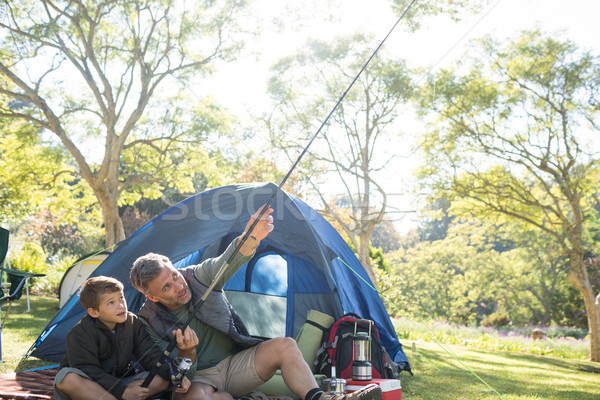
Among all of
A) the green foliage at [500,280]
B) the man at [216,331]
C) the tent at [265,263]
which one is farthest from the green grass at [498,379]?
the green foliage at [500,280]

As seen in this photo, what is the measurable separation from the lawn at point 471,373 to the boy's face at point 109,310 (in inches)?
73.7

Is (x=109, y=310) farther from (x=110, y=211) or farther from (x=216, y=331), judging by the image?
(x=110, y=211)

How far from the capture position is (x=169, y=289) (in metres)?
2.24

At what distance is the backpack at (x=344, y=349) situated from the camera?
120 inches

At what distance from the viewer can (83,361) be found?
2.06 metres

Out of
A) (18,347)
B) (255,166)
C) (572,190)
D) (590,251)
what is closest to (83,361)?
(18,347)

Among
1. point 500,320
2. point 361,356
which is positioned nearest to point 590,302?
point 361,356

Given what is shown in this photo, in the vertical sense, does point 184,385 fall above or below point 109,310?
below

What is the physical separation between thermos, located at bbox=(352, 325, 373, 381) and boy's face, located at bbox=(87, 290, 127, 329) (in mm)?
1190

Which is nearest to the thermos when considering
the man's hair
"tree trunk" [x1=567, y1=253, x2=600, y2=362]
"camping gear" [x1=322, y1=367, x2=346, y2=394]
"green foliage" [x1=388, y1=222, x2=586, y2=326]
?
"camping gear" [x1=322, y1=367, x2=346, y2=394]

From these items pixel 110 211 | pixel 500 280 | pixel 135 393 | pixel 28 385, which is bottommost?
pixel 28 385

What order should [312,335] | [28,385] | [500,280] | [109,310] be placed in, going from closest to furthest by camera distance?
[109,310] → [28,385] → [312,335] → [500,280]

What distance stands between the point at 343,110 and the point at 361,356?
27.3ft

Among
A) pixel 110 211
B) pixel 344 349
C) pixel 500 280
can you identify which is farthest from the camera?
pixel 500 280
